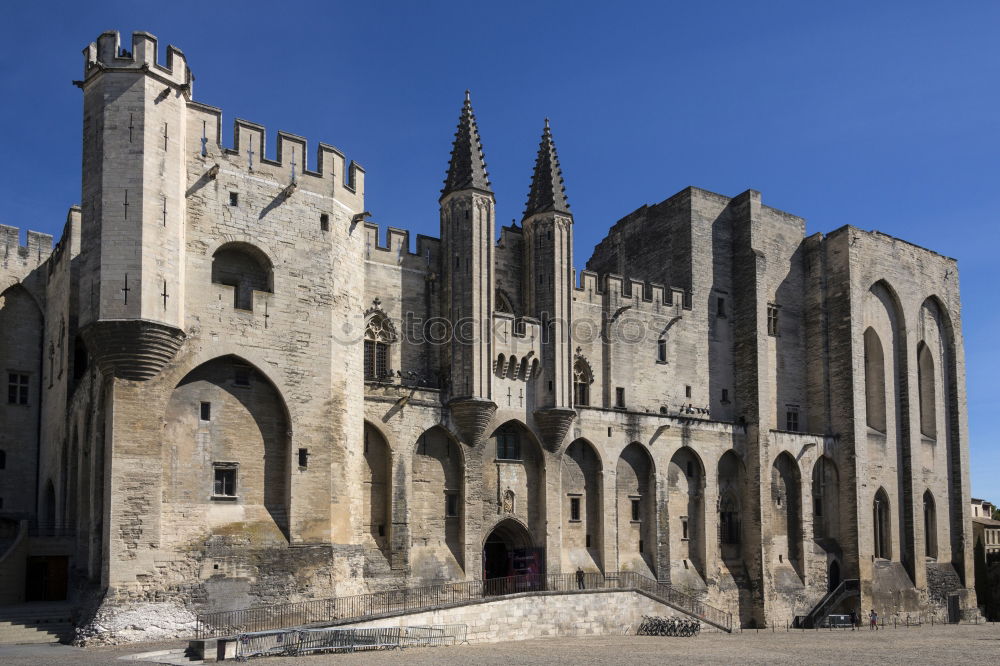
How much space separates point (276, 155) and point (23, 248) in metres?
14.1

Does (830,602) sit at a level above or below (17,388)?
below

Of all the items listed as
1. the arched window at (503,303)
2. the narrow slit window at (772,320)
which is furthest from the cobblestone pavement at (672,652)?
the narrow slit window at (772,320)

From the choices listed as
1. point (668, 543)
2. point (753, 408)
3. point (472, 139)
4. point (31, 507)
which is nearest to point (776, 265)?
point (753, 408)

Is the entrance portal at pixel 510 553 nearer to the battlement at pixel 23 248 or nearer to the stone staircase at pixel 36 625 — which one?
the stone staircase at pixel 36 625

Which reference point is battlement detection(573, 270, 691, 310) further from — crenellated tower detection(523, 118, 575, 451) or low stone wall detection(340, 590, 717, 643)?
low stone wall detection(340, 590, 717, 643)

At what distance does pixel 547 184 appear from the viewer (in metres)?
37.7

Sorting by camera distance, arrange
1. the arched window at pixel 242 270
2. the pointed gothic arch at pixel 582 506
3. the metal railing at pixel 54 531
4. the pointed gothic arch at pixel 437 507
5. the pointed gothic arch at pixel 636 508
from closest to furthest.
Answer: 1. the arched window at pixel 242 270
2. the metal railing at pixel 54 531
3. the pointed gothic arch at pixel 437 507
4. the pointed gothic arch at pixel 582 506
5. the pointed gothic arch at pixel 636 508

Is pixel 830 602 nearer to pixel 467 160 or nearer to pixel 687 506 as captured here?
pixel 687 506

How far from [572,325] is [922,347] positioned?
22.3m

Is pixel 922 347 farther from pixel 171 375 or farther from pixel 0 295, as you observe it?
pixel 0 295

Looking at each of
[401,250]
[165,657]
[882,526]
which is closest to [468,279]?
[401,250]

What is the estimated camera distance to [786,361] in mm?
45906

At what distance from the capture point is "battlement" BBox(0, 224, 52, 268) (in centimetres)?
3681

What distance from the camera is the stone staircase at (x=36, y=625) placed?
2433 centimetres
